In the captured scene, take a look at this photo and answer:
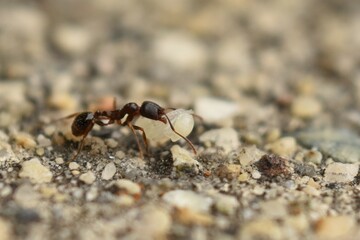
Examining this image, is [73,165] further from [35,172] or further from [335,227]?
[335,227]

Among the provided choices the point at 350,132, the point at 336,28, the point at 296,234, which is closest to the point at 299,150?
the point at 350,132

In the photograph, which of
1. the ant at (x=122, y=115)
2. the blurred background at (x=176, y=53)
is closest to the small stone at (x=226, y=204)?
the ant at (x=122, y=115)

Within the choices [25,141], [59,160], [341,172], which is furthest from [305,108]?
[25,141]

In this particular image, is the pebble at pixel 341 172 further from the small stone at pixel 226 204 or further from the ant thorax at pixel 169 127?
the ant thorax at pixel 169 127

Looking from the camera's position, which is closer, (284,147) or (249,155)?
(249,155)

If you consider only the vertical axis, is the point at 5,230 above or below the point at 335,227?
below

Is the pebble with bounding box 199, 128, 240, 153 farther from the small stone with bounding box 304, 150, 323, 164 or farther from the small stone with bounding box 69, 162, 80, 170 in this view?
the small stone with bounding box 69, 162, 80, 170

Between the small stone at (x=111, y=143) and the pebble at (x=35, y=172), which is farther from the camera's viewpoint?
the small stone at (x=111, y=143)
